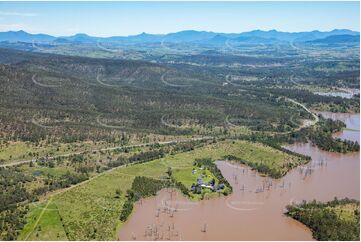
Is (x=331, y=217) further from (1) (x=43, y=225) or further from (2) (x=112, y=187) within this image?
(1) (x=43, y=225)

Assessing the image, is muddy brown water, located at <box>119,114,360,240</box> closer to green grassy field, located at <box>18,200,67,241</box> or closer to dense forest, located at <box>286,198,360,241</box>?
dense forest, located at <box>286,198,360,241</box>

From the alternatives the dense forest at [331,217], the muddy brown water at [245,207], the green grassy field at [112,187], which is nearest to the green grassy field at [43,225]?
the green grassy field at [112,187]

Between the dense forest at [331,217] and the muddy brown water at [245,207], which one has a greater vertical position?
the dense forest at [331,217]

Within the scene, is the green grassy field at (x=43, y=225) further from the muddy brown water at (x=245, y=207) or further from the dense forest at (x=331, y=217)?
the dense forest at (x=331, y=217)

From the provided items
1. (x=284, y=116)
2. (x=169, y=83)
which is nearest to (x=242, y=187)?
(x=284, y=116)

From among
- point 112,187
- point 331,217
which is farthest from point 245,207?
point 112,187

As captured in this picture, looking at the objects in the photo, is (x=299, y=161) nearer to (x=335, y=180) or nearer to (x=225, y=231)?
(x=335, y=180)

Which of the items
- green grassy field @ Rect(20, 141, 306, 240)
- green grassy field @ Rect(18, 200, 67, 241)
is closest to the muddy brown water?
green grassy field @ Rect(20, 141, 306, 240)
